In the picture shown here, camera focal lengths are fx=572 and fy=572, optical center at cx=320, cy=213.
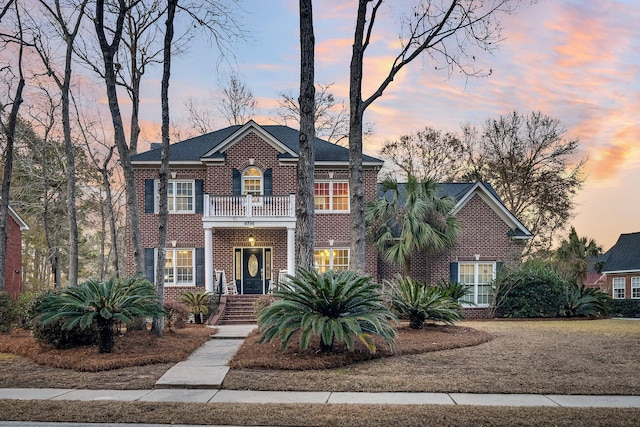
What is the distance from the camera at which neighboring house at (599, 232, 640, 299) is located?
123 ft

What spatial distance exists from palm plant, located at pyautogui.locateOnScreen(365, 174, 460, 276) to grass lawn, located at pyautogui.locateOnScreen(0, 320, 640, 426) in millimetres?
8540

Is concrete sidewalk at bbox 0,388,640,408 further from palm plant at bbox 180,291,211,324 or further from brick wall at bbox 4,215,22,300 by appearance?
brick wall at bbox 4,215,22,300

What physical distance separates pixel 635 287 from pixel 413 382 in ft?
114

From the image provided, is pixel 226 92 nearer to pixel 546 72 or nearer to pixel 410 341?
pixel 546 72

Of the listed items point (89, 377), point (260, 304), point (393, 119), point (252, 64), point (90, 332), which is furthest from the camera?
point (393, 119)

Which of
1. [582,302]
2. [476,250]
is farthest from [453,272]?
[582,302]

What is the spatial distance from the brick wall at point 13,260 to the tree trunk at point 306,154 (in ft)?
61.6

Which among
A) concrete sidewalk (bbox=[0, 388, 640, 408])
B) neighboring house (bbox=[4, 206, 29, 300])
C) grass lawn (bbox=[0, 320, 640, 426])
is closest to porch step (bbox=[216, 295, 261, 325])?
grass lawn (bbox=[0, 320, 640, 426])

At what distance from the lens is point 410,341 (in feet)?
40.4

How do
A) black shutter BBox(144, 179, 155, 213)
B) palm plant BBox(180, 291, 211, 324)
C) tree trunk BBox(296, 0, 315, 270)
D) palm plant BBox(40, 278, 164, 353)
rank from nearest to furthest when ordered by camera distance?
palm plant BBox(40, 278, 164, 353) → tree trunk BBox(296, 0, 315, 270) → palm plant BBox(180, 291, 211, 324) → black shutter BBox(144, 179, 155, 213)

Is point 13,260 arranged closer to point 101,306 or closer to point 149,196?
point 149,196

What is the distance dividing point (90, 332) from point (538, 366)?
28.3 ft

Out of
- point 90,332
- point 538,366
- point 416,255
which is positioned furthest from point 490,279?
point 90,332

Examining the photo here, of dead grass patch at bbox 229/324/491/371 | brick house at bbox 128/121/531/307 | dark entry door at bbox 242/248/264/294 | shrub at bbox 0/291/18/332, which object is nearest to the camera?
dead grass patch at bbox 229/324/491/371
